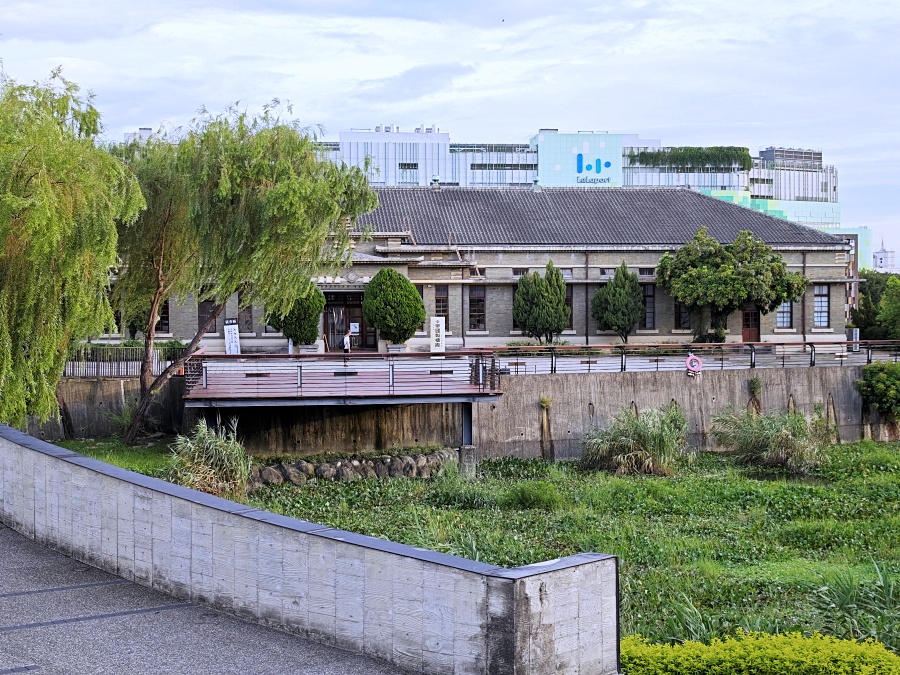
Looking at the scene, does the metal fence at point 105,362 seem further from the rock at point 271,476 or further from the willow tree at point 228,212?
the rock at point 271,476

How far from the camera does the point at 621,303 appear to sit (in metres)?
41.1

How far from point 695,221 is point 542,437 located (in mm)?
24114

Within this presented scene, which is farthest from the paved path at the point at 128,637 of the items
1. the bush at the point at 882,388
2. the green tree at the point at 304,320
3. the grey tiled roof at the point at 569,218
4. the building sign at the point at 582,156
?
the building sign at the point at 582,156

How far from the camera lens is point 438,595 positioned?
23.1 feet

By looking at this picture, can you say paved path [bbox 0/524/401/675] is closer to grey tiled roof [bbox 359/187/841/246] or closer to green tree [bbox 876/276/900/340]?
grey tiled roof [bbox 359/187/841/246]

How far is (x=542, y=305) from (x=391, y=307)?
804 centimetres

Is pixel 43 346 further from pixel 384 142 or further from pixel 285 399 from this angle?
pixel 384 142

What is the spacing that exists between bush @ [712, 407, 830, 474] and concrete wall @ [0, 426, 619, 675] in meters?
17.8

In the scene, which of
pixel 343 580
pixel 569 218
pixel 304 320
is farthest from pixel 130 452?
pixel 569 218

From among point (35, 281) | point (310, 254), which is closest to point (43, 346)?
point (35, 281)

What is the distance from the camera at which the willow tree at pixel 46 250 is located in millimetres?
14312

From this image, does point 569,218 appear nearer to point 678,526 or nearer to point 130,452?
point 130,452

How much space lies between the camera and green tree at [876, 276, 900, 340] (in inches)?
1805

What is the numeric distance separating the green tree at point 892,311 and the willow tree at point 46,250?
129 feet
